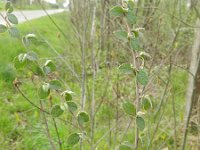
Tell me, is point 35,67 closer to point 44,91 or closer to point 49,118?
point 44,91

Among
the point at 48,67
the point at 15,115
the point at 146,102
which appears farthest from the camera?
the point at 15,115

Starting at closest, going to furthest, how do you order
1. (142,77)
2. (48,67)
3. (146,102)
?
(142,77) < (146,102) < (48,67)

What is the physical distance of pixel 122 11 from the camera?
1257mm

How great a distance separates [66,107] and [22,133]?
3484mm

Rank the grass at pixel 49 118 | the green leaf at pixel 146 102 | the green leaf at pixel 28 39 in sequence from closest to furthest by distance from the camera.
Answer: the green leaf at pixel 146 102, the green leaf at pixel 28 39, the grass at pixel 49 118

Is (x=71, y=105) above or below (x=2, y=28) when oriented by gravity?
below

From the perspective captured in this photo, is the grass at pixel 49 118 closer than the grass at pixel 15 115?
Yes

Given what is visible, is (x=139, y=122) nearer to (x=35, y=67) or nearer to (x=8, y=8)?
(x=35, y=67)

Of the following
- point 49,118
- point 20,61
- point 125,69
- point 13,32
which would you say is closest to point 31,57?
point 20,61

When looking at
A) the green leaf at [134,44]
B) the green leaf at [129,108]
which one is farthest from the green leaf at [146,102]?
the green leaf at [134,44]

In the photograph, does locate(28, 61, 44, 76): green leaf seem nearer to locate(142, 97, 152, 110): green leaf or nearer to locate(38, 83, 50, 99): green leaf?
locate(38, 83, 50, 99): green leaf

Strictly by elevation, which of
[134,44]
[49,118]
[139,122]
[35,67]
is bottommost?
[49,118]

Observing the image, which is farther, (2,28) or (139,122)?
(2,28)

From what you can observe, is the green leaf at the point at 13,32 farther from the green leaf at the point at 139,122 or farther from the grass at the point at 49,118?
the grass at the point at 49,118
